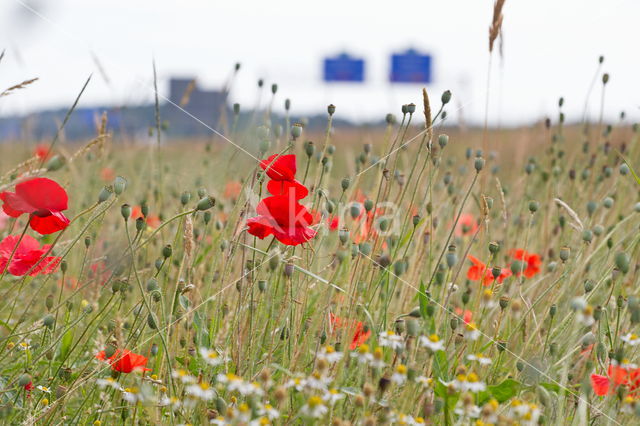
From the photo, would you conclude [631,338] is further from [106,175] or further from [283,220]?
[106,175]

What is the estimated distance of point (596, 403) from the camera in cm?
147

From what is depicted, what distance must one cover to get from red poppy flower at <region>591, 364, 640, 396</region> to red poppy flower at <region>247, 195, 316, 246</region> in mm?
553

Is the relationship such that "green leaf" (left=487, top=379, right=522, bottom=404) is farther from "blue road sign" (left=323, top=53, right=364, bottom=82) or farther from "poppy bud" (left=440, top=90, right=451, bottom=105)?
"blue road sign" (left=323, top=53, right=364, bottom=82)

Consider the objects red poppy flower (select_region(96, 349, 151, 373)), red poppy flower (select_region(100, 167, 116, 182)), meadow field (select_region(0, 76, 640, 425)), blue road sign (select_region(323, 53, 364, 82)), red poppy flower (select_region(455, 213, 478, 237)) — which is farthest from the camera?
blue road sign (select_region(323, 53, 364, 82))

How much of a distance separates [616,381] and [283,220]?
61 centimetres

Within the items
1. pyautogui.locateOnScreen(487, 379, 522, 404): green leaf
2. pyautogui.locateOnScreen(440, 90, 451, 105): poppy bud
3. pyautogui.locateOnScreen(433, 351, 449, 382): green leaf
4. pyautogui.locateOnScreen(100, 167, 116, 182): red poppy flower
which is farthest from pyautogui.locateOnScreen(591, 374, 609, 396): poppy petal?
pyautogui.locateOnScreen(100, 167, 116, 182): red poppy flower

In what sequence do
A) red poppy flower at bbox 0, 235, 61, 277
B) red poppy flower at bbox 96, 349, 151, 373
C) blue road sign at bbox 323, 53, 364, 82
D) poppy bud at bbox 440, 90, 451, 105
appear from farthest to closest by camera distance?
1. blue road sign at bbox 323, 53, 364, 82
2. poppy bud at bbox 440, 90, 451, 105
3. red poppy flower at bbox 0, 235, 61, 277
4. red poppy flower at bbox 96, 349, 151, 373

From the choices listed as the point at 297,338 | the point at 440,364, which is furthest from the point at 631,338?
the point at 297,338

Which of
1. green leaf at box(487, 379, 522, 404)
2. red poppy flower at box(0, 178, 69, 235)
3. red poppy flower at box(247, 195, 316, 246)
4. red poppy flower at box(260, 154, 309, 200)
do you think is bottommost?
green leaf at box(487, 379, 522, 404)

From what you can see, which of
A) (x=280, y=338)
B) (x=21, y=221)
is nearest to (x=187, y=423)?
(x=280, y=338)

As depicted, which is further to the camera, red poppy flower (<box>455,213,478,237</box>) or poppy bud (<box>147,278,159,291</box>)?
red poppy flower (<box>455,213,478,237</box>)

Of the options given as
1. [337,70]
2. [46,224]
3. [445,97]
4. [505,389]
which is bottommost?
[505,389]

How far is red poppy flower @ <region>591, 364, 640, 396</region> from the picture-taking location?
46.9 inches

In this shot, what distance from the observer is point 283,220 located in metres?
1.36
